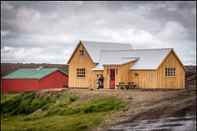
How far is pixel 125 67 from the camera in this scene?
52.4 meters

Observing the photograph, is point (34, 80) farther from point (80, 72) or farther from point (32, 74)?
point (80, 72)

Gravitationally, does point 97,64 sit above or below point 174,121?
above

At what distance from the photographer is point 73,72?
58.3m

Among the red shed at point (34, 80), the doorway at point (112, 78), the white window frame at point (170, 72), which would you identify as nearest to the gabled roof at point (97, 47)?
the doorway at point (112, 78)

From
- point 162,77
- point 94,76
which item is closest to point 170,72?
point 162,77

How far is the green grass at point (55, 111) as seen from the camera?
124ft

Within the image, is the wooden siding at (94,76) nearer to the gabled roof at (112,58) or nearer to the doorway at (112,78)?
the gabled roof at (112,58)

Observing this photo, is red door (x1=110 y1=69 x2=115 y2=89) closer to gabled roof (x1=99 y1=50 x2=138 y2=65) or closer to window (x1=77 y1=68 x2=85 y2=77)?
gabled roof (x1=99 y1=50 x2=138 y2=65)

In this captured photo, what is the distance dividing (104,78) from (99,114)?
14897 millimetres

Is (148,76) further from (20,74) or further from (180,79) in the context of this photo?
(20,74)

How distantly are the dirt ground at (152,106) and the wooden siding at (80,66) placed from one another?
10.7 meters

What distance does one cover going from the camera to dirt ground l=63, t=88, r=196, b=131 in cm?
3459

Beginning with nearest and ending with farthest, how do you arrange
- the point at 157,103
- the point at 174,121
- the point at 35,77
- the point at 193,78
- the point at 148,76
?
the point at 174,121 → the point at 157,103 → the point at 148,76 → the point at 193,78 → the point at 35,77

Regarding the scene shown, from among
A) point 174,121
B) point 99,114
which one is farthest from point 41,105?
point 174,121
